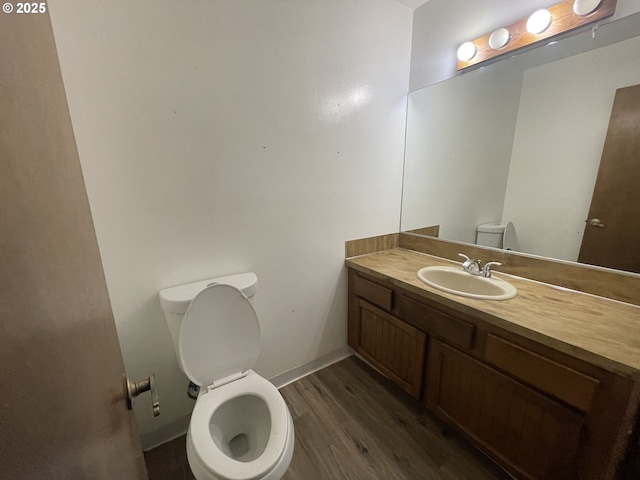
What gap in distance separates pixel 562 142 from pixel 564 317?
36.6 inches

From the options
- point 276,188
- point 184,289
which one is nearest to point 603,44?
point 276,188

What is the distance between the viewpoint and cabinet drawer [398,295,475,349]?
1240mm

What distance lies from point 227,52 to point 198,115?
33cm

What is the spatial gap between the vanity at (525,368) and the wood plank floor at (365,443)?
15 centimetres

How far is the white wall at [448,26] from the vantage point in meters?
1.47

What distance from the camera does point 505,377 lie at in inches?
43.8

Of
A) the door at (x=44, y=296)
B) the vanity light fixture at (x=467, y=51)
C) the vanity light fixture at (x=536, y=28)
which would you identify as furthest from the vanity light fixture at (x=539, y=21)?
the door at (x=44, y=296)

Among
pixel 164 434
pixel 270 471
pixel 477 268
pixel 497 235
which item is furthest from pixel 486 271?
pixel 164 434

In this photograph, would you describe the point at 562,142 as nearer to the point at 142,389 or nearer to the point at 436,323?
the point at 436,323

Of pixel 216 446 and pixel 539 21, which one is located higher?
pixel 539 21

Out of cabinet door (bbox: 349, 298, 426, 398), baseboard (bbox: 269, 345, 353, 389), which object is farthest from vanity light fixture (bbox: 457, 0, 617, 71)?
baseboard (bbox: 269, 345, 353, 389)

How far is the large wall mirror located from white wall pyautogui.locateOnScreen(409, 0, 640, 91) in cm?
11

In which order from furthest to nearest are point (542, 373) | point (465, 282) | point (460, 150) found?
1. point (460, 150)
2. point (465, 282)
3. point (542, 373)

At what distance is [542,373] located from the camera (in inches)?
39.2
